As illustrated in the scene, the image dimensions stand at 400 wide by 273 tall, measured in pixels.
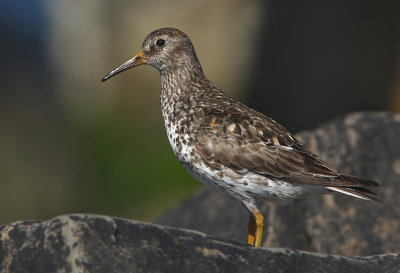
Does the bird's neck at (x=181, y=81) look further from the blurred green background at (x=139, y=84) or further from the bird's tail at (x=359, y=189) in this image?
the blurred green background at (x=139, y=84)

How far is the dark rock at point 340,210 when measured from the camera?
368 inches

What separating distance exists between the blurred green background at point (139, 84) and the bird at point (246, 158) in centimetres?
892

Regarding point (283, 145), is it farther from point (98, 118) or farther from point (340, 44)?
point (98, 118)

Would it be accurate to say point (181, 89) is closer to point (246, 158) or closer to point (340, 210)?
point (246, 158)

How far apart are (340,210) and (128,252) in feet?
15.8

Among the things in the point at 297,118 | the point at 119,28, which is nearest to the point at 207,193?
the point at 297,118

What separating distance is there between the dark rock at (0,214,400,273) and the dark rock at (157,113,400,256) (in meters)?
3.08

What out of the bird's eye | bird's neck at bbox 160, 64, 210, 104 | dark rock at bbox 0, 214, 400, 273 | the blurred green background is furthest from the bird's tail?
the blurred green background

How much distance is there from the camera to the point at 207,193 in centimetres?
1093

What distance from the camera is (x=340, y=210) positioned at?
9.71 m

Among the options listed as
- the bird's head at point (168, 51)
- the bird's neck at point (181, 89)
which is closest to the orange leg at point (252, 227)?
the bird's neck at point (181, 89)

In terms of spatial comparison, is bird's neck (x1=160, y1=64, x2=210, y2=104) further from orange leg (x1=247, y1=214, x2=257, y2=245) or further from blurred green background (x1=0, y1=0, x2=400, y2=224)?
blurred green background (x1=0, y1=0, x2=400, y2=224)

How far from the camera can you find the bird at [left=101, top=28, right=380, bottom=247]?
783cm

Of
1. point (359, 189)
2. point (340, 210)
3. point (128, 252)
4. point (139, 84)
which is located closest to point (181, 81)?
point (359, 189)
